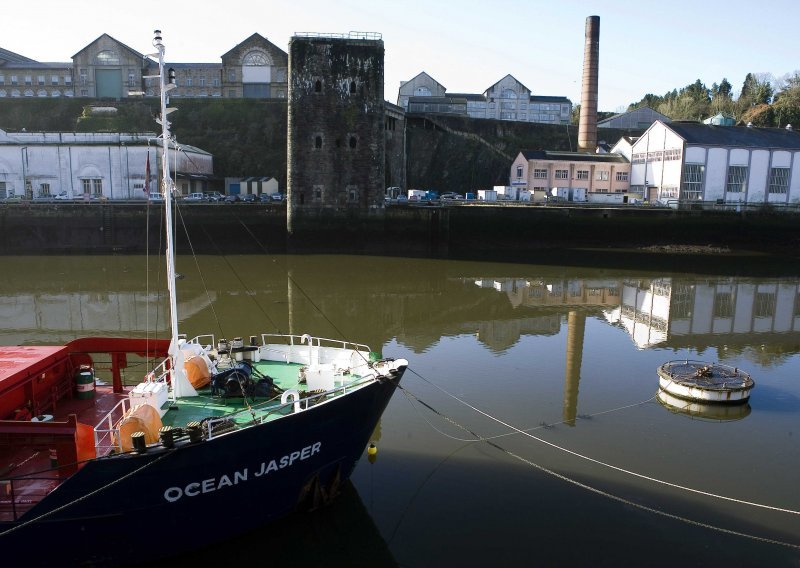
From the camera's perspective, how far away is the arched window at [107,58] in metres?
54.2

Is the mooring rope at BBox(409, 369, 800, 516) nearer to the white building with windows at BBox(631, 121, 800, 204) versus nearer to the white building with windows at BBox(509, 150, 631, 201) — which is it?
the white building with windows at BBox(631, 121, 800, 204)

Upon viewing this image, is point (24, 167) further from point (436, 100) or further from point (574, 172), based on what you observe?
point (436, 100)

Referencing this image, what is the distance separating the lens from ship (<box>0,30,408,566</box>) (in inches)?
250

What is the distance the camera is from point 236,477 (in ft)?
22.7

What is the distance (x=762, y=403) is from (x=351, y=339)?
9.12 metres

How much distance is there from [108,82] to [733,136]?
52198 millimetres

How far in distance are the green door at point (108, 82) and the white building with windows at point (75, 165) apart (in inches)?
723

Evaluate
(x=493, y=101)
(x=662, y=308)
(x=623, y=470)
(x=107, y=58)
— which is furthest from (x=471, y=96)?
(x=623, y=470)

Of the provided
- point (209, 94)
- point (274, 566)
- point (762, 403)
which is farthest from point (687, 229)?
point (209, 94)

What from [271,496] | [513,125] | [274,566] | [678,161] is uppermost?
[513,125]

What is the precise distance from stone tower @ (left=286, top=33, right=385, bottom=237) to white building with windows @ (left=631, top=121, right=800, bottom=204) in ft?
74.6

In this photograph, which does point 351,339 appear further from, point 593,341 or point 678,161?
point 678,161

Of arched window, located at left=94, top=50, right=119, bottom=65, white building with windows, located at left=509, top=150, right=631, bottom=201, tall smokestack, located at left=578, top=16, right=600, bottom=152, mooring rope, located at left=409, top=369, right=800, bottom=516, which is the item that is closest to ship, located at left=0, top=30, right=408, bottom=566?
mooring rope, located at left=409, top=369, right=800, bottom=516

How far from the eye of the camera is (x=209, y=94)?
185 ft
